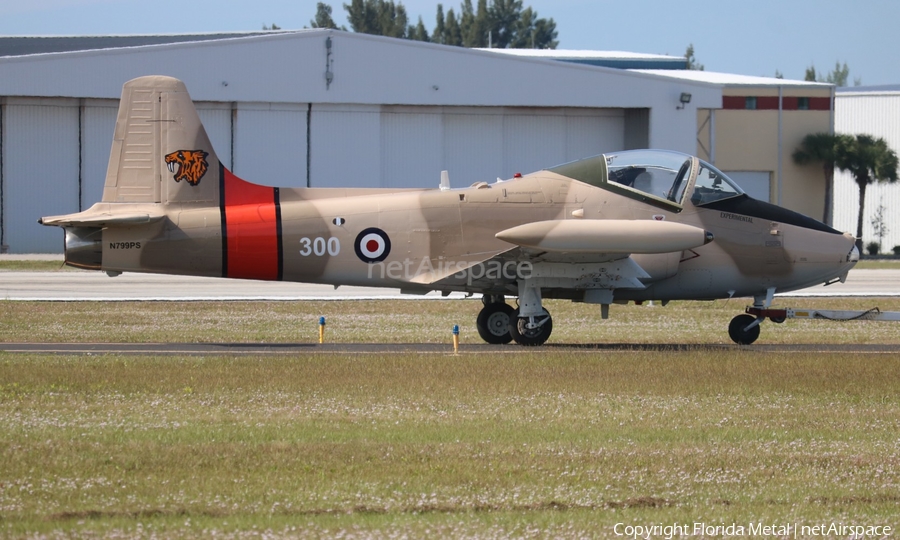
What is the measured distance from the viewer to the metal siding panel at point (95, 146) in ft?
154

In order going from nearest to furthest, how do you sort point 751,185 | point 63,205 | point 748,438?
point 748,438 < point 63,205 < point 751,185

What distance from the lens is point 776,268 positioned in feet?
56.8

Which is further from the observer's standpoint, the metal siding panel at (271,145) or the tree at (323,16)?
the tree at (323,16)

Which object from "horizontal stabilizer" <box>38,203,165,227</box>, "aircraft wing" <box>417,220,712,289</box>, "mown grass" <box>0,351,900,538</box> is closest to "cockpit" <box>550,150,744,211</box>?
"aircraft wing" <box>417,220,712,289</box>

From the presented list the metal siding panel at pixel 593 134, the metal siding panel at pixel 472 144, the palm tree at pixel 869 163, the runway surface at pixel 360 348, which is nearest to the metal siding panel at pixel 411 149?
the metal siding panel at pixel 472 144

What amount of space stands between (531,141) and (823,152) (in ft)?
62.7

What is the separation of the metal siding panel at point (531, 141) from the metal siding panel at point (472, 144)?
432mm

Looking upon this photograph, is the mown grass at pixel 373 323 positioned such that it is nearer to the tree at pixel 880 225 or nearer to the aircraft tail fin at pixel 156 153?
the aircraft tail fin at pixel 156 153

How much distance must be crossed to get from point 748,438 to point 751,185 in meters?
54.6

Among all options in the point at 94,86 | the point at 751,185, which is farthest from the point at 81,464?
the point at 751,185

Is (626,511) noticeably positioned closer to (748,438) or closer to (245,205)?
(748,438)

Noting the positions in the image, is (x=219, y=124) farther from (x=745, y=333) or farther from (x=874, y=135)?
(x=874, y=135)

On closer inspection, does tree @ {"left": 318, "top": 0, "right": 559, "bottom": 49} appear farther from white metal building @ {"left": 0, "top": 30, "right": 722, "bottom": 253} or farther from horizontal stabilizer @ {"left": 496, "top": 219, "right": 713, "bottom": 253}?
horizontal stabilizer @ {"left": 496, "top": 219, "right": 713, "bottom": 253}

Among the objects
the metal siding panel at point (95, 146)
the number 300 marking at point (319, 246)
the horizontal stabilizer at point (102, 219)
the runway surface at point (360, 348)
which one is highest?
the metal siding panel at point (95, 146)
